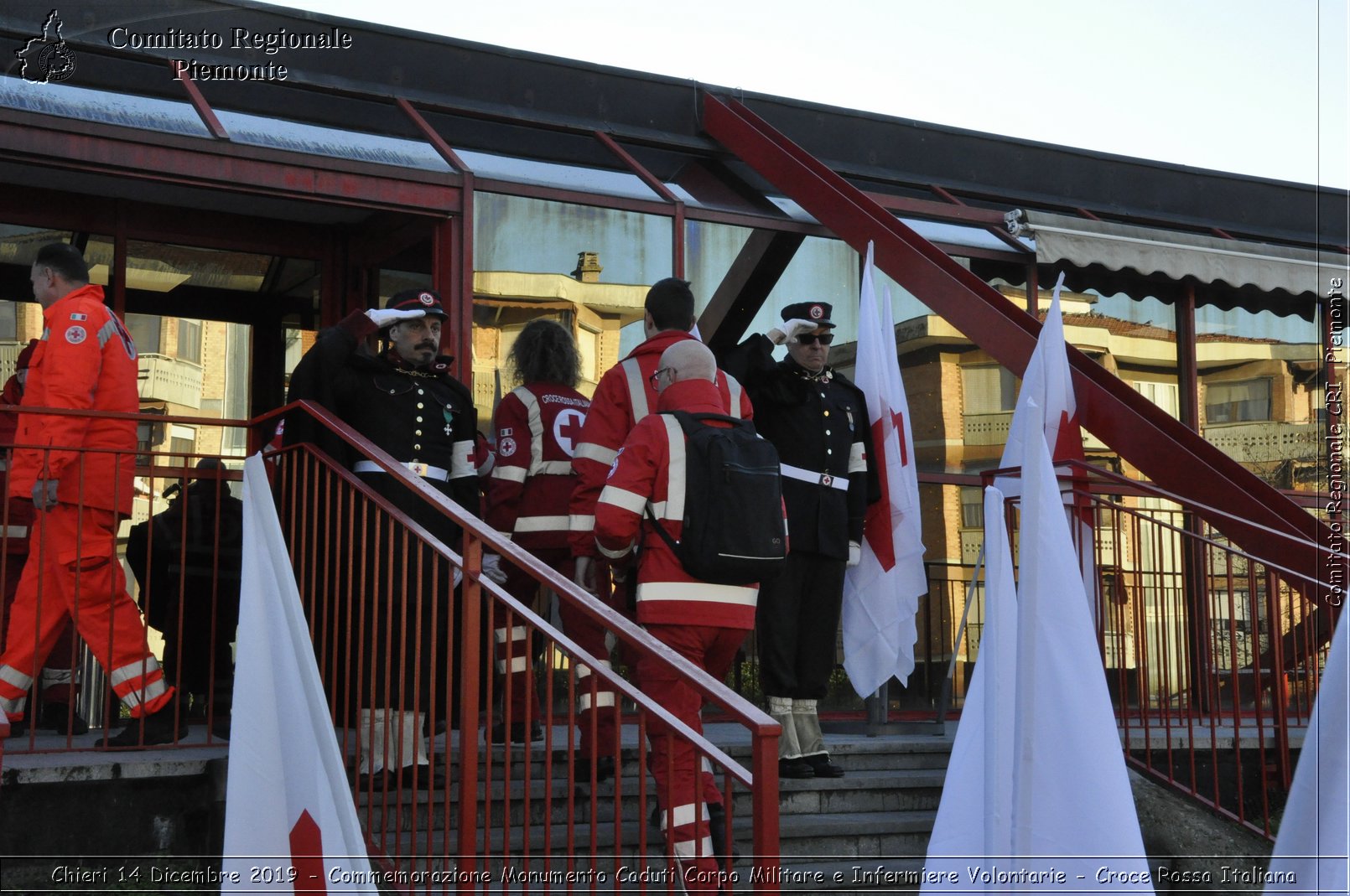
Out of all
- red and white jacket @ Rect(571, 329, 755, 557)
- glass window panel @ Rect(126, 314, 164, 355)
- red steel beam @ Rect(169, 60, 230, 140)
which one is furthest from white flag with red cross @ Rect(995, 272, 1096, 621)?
glass window panel @ Rect(126, 314, 164, 355)

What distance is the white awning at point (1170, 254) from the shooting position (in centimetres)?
889

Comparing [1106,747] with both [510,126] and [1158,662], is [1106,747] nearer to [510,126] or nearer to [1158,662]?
[1158,662]

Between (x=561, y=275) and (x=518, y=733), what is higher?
(x=561, y=275)

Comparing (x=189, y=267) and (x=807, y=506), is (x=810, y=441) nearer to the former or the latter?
(x=807, y=506)

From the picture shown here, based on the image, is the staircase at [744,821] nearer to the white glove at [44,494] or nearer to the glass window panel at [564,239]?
the white glove at [44,494]

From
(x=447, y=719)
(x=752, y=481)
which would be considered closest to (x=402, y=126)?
(x=752, y=481)

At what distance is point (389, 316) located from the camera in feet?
17.7

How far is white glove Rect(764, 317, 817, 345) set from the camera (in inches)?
235

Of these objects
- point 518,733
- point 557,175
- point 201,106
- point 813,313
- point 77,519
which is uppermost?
point 201,106

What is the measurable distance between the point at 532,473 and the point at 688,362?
129 centimetres

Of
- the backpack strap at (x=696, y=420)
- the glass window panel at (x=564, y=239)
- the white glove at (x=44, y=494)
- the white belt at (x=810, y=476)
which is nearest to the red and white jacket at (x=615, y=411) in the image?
the backpack strap at (x=696, y=420)

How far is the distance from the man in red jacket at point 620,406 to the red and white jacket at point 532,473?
0.55 meters

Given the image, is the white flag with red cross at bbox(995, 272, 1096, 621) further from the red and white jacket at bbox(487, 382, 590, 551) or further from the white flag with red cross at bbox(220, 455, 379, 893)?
the white flag with red cross at bbox(220, 455, 379, 893)

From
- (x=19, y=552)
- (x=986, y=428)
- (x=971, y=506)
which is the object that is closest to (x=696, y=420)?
(x=19, y=552)
